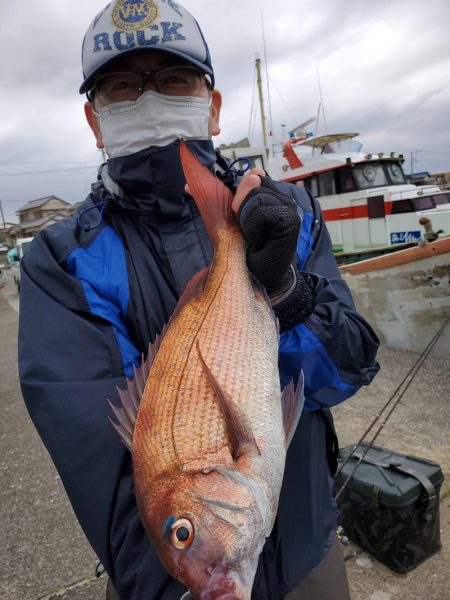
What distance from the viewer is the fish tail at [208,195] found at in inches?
66.3

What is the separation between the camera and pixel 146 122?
184 centimetres

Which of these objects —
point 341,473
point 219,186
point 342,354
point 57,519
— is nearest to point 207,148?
point 219,186

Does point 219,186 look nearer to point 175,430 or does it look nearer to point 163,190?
point 163,190

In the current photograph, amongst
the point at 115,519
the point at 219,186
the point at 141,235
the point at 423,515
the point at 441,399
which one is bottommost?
the point at 441,399

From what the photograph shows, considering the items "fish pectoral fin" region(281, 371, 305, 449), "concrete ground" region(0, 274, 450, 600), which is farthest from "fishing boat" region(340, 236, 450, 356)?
"fish pectoral fin" region(281, 371, 305, 449)

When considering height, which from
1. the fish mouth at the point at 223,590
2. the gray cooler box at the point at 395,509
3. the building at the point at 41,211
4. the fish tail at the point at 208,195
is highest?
the building at the point at 41,211

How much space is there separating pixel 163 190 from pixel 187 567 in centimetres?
131

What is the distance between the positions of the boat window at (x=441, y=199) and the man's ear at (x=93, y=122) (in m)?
10.2

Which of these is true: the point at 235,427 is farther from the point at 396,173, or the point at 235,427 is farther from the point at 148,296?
the point at 396,173

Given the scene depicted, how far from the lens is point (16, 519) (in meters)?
3.72

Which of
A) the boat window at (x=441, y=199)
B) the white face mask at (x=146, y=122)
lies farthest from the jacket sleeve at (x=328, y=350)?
the boat window at (x=441, y=199)

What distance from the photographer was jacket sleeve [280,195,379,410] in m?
1.54

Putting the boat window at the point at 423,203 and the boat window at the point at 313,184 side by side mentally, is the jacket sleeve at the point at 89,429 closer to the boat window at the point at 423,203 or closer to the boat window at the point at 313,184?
the boat window at the point at 423,203

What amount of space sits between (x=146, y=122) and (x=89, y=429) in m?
1.25
